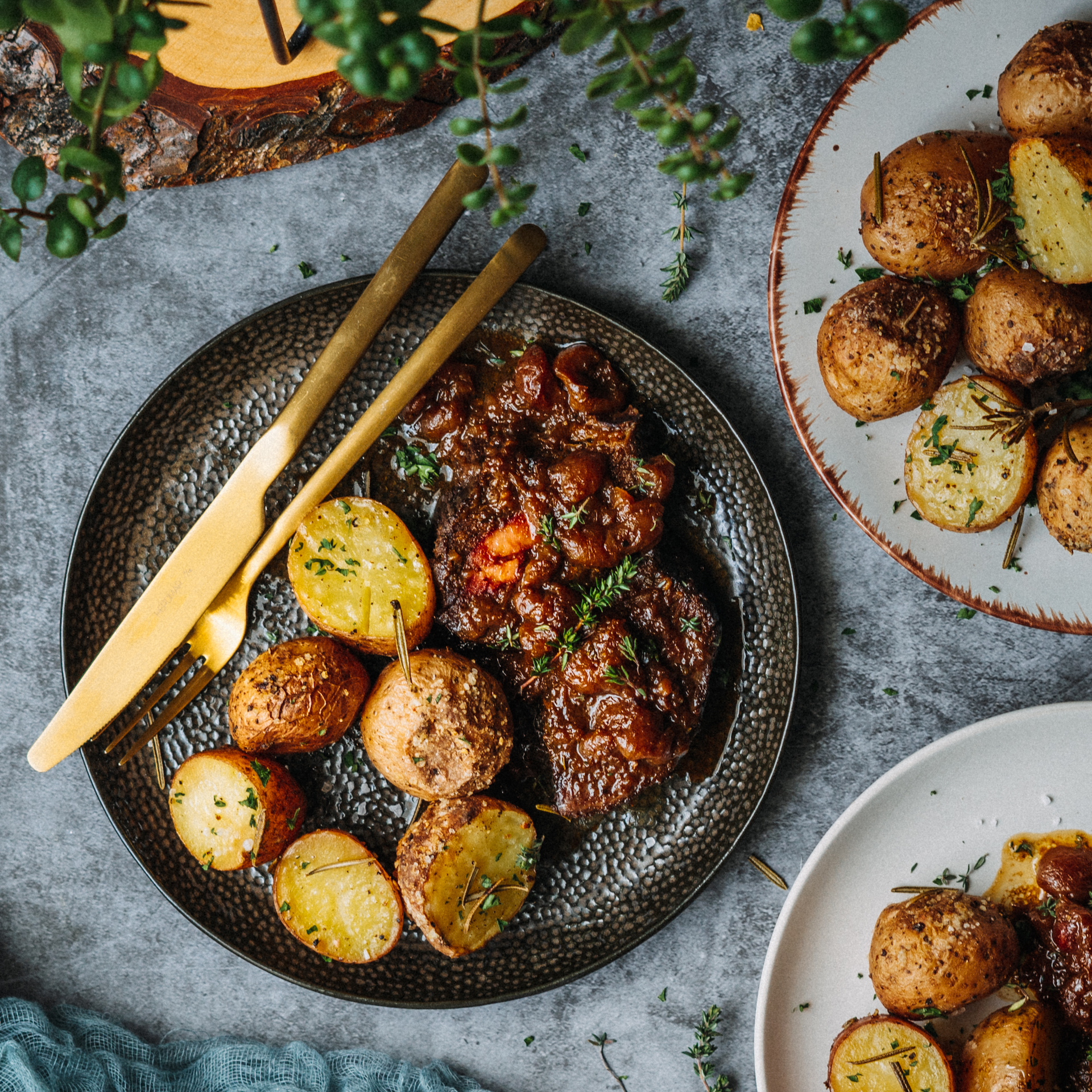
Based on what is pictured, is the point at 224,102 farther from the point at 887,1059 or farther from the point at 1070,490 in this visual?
A: the point at 887,1059

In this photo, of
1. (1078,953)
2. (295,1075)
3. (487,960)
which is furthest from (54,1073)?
(1078,953)

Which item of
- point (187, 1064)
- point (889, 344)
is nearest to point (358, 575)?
point (889, 344)

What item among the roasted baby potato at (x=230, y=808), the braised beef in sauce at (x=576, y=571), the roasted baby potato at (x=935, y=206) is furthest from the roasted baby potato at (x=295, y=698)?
the roasted baby potato at (x=935, y=206)

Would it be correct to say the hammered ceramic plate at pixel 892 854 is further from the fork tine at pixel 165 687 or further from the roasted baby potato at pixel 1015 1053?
the fork tine at pixel 165 687

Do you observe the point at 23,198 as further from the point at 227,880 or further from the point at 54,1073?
the point at 54,1073

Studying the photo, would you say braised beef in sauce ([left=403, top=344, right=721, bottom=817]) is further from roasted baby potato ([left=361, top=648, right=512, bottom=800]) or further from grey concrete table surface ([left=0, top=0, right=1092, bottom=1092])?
grey concrete table surface ([left=0, top=0, right=1092, bottom=1092])
